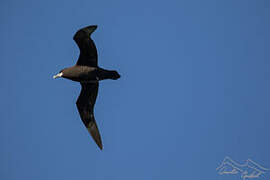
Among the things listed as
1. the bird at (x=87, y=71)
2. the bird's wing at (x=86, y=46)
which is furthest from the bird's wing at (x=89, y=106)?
the bird's wing at (x=86, y=46)

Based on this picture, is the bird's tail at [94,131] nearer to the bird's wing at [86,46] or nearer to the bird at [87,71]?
the bird at [87,71]

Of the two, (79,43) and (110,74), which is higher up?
(79,43)

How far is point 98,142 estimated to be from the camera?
1847 centimetres

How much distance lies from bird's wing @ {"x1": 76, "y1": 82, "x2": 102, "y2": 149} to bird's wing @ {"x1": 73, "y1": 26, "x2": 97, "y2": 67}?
1.27 meters

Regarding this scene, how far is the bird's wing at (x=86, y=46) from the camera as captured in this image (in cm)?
1647

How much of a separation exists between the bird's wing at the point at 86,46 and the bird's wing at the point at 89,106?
1273mm

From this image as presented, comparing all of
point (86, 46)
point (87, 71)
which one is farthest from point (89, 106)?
point (86, 46)

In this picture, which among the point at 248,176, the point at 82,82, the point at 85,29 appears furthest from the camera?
the point at 248,176

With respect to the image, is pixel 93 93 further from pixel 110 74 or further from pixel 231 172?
pixel 231 172

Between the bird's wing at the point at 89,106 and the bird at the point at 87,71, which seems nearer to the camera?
the bird at the point at 87,71

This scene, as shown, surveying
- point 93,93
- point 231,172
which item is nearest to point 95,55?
point 93,93

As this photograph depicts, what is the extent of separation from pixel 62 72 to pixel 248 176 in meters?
9.10

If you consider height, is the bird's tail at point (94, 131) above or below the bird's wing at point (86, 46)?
below

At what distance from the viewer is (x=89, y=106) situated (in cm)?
A: 1850
